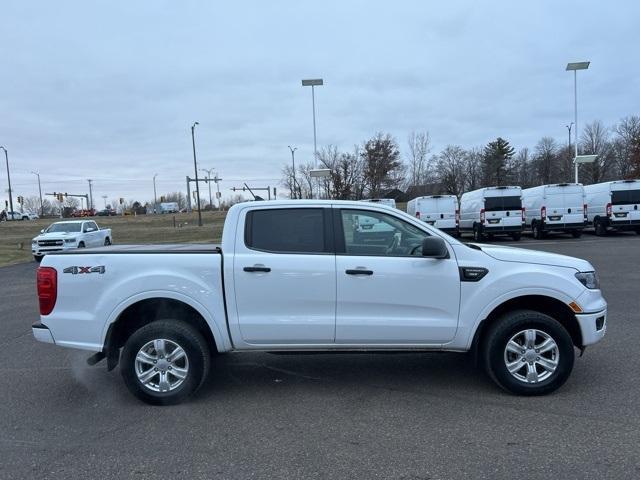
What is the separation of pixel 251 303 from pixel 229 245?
58cm

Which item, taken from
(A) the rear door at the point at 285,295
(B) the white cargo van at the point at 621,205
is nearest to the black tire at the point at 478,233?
(B) the white cargo van at the point at 621,205

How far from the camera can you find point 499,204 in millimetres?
22719

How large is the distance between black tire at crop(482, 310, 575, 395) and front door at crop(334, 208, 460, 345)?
405mm

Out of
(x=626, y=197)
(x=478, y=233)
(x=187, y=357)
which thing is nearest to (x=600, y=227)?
(x=626, y=197)

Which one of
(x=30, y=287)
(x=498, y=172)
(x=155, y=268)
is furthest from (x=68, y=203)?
(x=155, y=268)

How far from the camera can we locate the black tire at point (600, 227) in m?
23.8

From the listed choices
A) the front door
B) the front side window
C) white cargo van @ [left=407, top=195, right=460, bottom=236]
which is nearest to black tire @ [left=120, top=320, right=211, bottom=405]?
the front door

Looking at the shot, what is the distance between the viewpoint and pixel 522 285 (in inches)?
179

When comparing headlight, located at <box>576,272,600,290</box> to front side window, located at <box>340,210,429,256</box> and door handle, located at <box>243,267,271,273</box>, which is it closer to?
front side window, located at <box>340,210,429,256</box>

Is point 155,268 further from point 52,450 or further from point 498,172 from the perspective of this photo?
point 498,172

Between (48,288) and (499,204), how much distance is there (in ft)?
69.1

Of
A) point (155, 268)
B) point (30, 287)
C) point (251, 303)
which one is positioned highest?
point (155, 268)

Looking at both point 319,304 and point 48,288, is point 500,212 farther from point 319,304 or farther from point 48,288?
point 48,288

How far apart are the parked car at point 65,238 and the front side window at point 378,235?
752 inches
